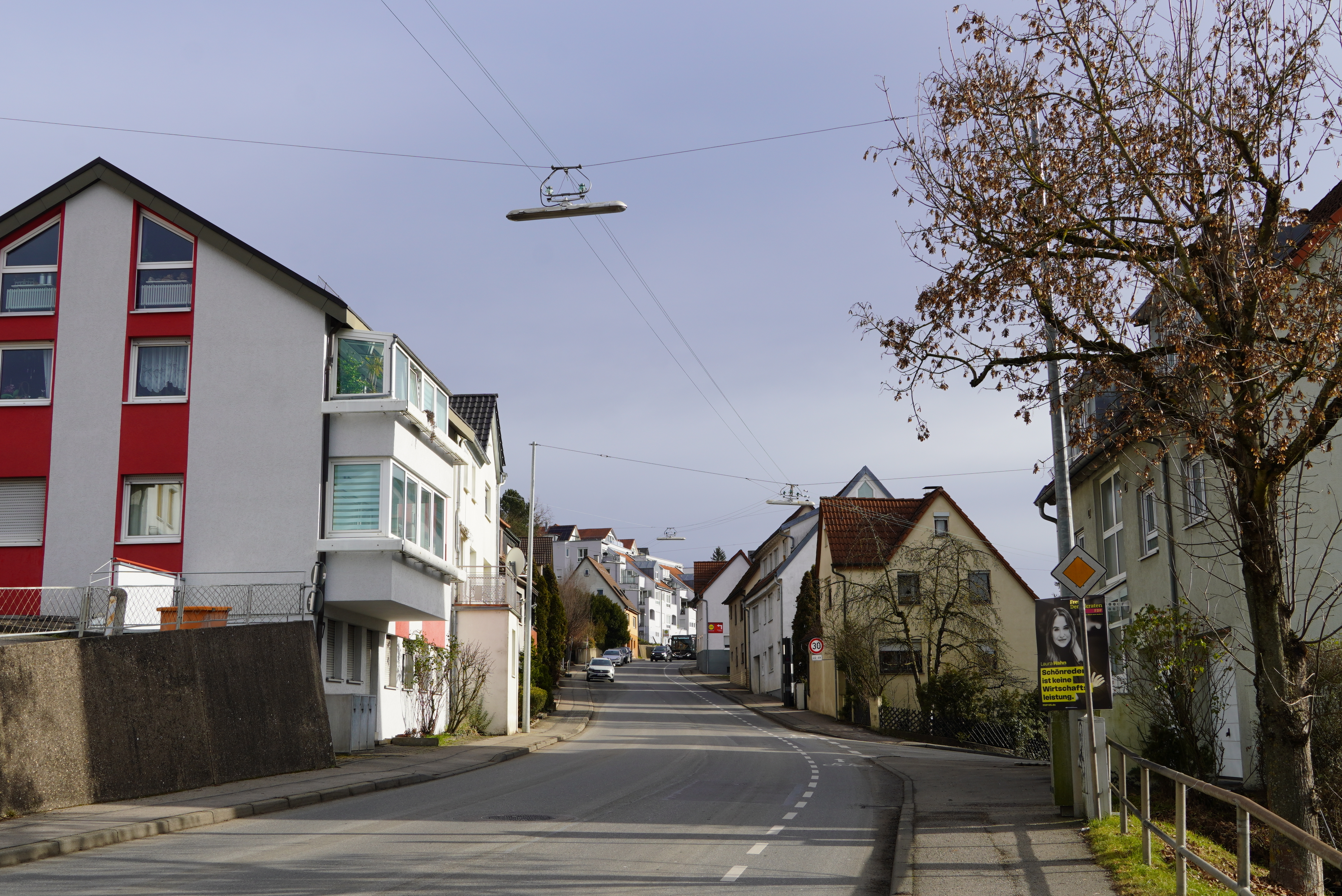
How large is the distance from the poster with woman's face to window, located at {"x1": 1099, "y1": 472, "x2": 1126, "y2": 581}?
1145cm

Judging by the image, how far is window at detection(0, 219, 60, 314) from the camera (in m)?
26.2

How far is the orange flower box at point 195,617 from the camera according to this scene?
2173 cm

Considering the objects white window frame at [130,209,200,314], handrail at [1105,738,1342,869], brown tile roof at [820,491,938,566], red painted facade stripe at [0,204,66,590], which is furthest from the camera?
brown tile roof at [820,491,938,566]

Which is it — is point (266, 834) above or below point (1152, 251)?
below

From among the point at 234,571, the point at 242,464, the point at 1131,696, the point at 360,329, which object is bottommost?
the point at 1131,696

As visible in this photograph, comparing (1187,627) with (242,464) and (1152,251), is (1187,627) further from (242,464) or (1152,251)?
(242,464)

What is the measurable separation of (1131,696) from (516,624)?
2468 centimetres

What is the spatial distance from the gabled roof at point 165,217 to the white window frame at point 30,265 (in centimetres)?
26

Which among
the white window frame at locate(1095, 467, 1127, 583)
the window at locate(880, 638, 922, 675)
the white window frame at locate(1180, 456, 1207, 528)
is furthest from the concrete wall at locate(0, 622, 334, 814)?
the window at locate(880, 638, 922, 675)

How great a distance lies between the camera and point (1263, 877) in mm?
11289

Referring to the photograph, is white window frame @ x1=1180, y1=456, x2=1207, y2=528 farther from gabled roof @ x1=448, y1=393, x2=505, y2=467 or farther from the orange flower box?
gabled roof @ x1=448, y1=393, x2=505, y2=467

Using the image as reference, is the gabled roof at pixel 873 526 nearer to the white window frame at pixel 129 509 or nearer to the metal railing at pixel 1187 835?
the white window frame at pixel 129 509

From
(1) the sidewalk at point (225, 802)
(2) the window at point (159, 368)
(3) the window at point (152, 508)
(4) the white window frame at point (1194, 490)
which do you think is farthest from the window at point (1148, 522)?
(2) the window at point (159, 368)

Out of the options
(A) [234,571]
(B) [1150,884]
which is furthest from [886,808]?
(A) [234,571]
